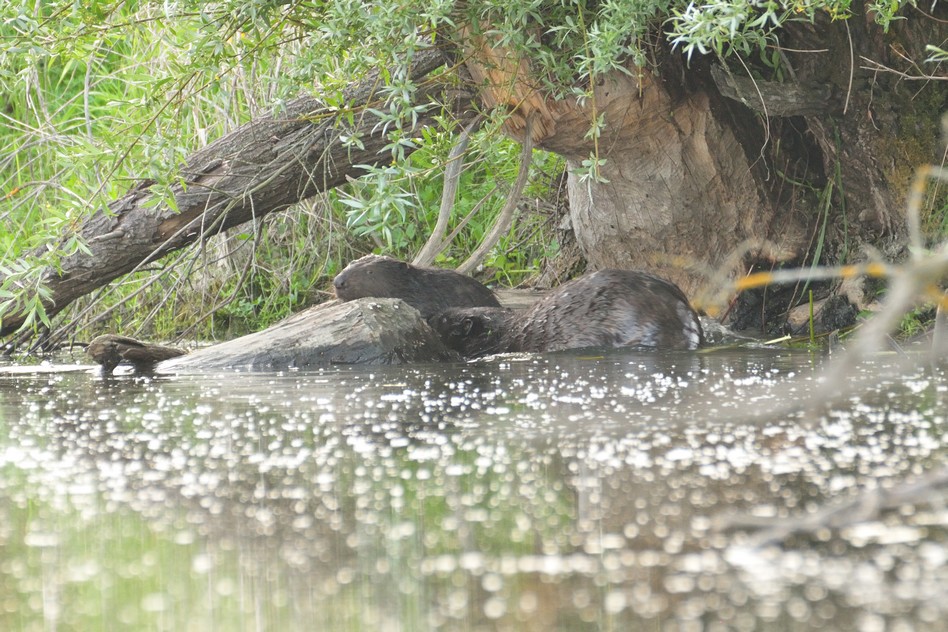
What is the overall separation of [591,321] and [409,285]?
955mm

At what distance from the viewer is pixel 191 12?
4.24 m

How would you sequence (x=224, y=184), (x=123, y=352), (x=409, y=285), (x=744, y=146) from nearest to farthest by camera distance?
(x=123, y=352) → (x=744, y=146) → (x=224, y=184) → (x=409, y=285)

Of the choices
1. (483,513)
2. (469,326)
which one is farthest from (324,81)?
(483,513)

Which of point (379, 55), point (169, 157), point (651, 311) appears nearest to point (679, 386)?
point (651, 311)

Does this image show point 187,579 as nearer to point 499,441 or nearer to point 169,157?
point 499,441

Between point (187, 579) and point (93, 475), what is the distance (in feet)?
2.63

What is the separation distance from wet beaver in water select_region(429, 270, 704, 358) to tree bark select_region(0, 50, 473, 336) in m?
0.87

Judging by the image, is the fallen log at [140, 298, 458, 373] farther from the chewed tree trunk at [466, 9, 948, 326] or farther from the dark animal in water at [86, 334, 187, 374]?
the chewed tree trunk at [466, 9, 948, 326]

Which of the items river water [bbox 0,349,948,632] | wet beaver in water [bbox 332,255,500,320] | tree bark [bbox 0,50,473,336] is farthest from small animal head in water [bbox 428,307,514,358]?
river water [bbox 0,349,948,632]

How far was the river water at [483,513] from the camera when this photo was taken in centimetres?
127

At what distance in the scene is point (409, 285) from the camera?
208 inches

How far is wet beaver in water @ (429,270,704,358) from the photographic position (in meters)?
4.61

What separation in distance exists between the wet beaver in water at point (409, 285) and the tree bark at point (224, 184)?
416 mm

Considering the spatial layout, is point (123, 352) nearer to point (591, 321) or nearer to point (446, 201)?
point (446, 201)
